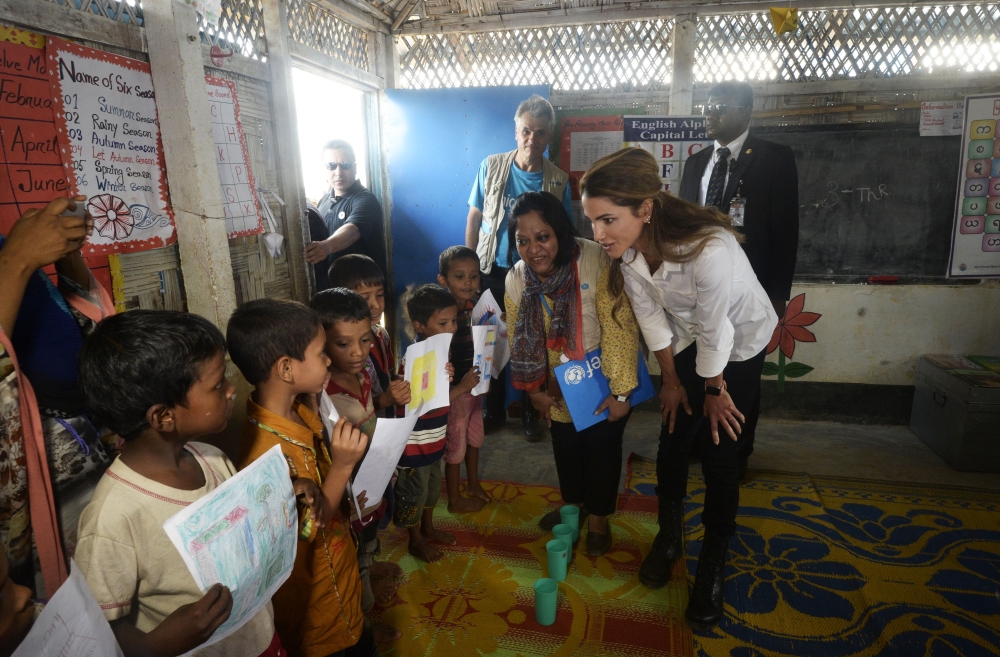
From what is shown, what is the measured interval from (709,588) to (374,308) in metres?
1.55

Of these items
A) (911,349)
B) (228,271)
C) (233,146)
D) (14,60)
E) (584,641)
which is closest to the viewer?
(14,60)

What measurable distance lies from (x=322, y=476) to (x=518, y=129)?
238cm

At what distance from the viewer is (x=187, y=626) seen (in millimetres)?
901

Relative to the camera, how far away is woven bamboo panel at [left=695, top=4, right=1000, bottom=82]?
3.32 metres

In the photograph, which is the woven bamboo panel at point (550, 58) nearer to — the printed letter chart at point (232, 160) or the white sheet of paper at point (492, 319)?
the printed letter chart at point (232, 160)

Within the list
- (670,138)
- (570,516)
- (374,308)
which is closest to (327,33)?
(374,308)

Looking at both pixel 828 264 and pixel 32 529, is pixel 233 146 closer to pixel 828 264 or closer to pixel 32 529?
pixel 32 529

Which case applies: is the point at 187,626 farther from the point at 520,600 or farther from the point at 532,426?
the point at 532,426

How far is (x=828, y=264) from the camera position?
11.9 feet

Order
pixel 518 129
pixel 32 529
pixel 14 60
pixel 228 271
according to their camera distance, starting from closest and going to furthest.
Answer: pixel 32 529 → pixel 14 60 → pixel 228 271 → pixel 518 129

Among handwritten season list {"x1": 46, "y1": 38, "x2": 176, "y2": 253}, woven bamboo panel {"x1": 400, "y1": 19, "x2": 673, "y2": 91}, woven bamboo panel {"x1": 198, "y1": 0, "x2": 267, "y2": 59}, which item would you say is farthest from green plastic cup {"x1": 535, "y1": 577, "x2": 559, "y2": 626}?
woven bamboo panel {"x1": 400, "y1": 19, "x2": 673, "y2": 91}

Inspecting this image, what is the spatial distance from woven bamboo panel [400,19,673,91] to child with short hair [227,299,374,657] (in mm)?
3038


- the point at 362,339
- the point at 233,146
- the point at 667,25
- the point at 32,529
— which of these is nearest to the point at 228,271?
the point at 233,146

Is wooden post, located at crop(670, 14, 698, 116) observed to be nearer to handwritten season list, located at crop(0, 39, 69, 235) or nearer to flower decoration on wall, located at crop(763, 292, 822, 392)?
flower decoration on wall, located at crop(763, 292, 822, 392)
